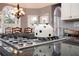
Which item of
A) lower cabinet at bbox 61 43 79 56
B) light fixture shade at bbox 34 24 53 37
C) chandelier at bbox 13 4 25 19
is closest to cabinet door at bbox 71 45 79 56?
lower cabinet at bbox 61 43 79 56

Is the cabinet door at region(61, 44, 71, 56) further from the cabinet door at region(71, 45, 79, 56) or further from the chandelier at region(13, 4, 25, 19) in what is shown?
the chandelier at region(13, 4, 25, 19)

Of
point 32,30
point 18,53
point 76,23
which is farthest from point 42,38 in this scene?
point 76,23

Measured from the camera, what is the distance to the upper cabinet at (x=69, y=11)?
1460mm

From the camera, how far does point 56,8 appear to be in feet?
4.76

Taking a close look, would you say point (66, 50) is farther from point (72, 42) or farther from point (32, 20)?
point (32, 20)

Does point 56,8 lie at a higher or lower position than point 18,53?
higher

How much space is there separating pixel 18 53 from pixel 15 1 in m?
0.68

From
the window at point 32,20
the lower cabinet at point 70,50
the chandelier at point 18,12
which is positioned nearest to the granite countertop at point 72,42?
the lower cabinet at point 70,50

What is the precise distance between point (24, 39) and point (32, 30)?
163 mm

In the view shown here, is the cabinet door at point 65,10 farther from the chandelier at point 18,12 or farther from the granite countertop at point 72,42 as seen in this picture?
the chandelier at point 18,12

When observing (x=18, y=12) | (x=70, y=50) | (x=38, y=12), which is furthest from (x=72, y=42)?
(x=18, y=12)

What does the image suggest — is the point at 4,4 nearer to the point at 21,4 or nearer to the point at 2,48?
the point at 21,4

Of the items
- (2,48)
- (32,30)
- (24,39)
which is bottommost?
(2,48)

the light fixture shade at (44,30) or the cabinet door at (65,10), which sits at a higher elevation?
the cabinet door at (65,10)
